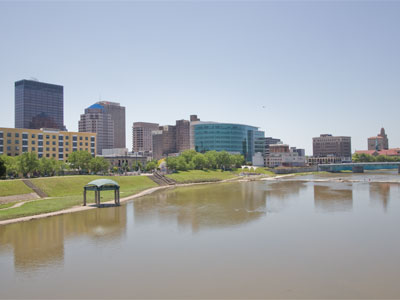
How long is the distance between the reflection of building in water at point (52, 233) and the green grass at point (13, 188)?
21656 mm

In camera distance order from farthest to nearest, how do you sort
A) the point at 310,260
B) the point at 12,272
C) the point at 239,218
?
the point at 239,218
the point at 310,260
the point at 12,272

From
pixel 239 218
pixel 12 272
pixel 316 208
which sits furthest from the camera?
pixel 316 208

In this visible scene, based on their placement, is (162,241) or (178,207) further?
(178,207)

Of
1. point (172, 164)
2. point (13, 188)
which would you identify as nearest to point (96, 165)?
point (172, 164)

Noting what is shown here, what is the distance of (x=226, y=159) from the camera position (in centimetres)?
19788

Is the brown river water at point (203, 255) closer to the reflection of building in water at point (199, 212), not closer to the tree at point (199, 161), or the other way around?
the reflection of building in water at point (199, 212)

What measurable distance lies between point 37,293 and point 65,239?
57.7 feet

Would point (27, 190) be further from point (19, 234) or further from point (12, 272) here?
point (12, 272)

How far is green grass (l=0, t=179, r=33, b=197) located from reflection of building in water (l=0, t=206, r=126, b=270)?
2166 centimetres

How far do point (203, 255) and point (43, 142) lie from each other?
444 ft

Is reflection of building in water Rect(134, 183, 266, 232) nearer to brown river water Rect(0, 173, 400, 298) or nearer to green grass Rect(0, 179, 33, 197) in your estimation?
brown river water Rect(0, 173, 400, 298)

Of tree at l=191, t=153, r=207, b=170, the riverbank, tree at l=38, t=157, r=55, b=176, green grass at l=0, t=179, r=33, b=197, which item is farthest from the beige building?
green grass at l=0, t=179, r=33, b=197

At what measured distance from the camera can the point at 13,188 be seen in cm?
7662

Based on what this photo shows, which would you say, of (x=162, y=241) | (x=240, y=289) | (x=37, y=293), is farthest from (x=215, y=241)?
(x=37, y=293)
